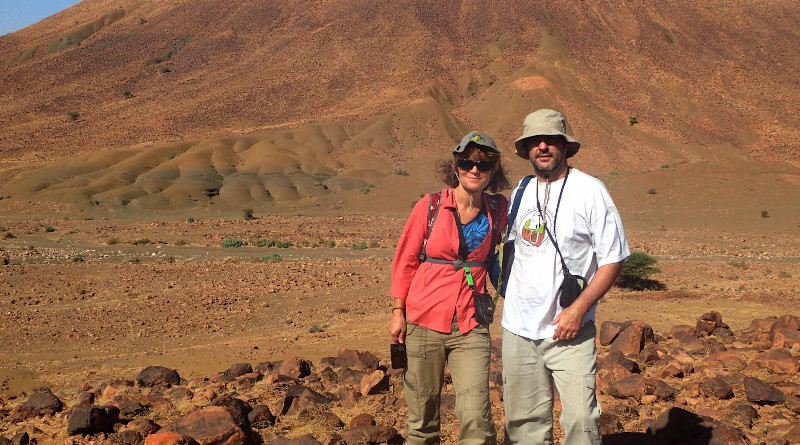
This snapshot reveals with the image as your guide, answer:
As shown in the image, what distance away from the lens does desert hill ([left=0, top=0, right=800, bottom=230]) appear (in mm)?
42219

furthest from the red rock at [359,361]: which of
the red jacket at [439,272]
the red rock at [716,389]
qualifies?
the red jacket at [439,272]

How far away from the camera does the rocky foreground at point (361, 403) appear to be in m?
5.38

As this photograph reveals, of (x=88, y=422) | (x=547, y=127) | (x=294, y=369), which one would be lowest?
(x=294, y=369)

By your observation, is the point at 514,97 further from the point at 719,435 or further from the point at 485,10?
the point at 719,435

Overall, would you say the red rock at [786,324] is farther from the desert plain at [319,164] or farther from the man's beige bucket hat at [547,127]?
the man's beige bucket hat at [547,127]

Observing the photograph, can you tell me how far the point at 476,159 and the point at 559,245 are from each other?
71 centimetres

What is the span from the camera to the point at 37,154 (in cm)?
5362

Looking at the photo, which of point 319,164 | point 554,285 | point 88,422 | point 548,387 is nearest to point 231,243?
point 88,422

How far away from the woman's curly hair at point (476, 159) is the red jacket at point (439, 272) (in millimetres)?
99

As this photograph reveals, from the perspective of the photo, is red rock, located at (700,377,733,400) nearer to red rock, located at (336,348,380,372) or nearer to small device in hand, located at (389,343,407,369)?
red rock, located at (336,348,380,372)

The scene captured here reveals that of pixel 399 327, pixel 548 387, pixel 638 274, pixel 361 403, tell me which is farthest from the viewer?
pixel 638 274

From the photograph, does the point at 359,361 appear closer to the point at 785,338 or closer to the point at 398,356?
the point at 398,356

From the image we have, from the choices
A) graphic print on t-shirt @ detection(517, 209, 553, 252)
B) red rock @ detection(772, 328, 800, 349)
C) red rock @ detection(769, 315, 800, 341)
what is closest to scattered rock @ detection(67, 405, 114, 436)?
graphic print on t-shirt @ detection(517, 209, 553, 252)

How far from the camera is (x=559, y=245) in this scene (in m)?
3.63
